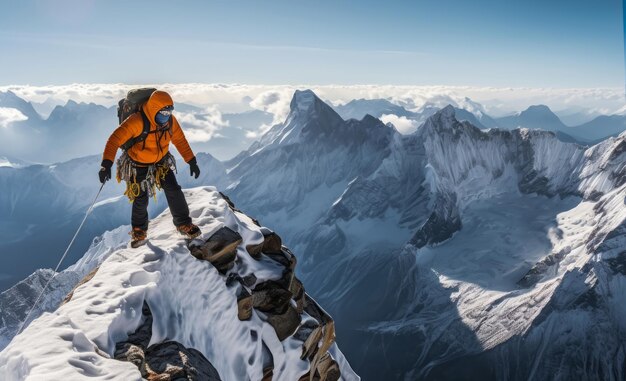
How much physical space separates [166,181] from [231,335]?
20.4 feet

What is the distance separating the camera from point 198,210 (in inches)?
711

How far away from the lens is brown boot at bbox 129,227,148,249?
1603 cm

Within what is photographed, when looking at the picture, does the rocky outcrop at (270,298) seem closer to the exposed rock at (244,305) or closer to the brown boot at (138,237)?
the exposed rock at (244,305)

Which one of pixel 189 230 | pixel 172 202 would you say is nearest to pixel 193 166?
pixel 172 202

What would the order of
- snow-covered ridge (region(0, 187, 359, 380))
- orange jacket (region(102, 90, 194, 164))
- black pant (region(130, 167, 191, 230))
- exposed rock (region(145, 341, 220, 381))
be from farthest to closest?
1. black pant (region(130, 167, 191, 230))
2. orange jacket (region(102, 90, 194, 164))
3. exposed rock (region(145, 341, 220, 381))
4. snow-covered ridge (region(0, 187, 359, 380))

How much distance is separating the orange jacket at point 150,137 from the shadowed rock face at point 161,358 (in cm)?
517

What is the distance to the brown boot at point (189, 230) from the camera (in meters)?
15.8

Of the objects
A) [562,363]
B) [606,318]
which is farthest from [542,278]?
[562,363]

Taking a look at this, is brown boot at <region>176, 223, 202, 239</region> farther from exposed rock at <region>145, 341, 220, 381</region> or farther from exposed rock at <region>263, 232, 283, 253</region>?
exposed rock at <region>145, 341, 220, 381</region>

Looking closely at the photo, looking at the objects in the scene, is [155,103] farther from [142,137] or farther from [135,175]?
[135,175]

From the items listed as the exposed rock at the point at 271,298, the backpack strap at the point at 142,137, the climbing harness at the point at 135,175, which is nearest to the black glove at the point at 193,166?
the climbing harness at the point at 135,175

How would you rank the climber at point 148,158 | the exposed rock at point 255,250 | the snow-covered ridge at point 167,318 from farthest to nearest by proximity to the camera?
the exposed rock at point 255,250 < the climber at point 148,158 < the snow-covered ridge at point 167,318

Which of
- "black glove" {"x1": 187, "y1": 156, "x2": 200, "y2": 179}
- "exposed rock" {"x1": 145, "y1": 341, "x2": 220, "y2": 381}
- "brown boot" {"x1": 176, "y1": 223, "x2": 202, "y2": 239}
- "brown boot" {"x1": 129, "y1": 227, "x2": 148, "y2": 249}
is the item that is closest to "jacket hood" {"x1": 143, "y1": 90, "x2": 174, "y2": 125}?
"black glove" {"x1": 187, "y1": 156, "x2": 200, "y2": 179}

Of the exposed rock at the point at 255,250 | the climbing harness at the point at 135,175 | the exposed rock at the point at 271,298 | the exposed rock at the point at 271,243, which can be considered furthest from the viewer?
the exposed rock at the point at 271,243
